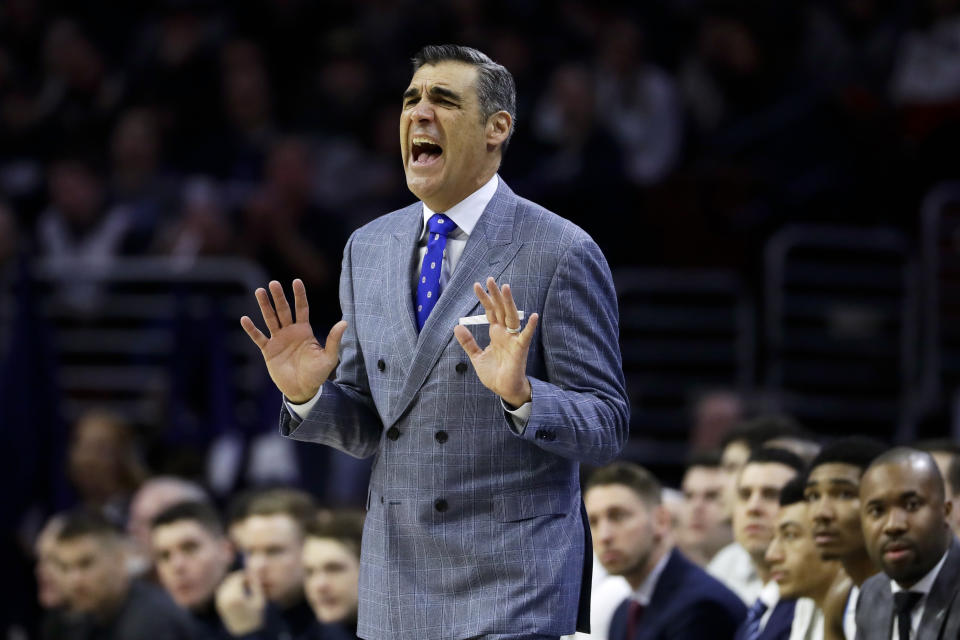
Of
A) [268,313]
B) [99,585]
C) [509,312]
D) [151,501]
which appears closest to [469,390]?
[509,312]

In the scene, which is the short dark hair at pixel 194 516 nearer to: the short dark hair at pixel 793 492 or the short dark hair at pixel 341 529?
the short dark hair at pixel 341 529

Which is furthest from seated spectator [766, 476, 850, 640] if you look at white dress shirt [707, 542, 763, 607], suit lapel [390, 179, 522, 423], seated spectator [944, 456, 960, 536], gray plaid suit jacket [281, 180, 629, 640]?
suit lapel [390, 179, 522, 423]

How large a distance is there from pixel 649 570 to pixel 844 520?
96cm

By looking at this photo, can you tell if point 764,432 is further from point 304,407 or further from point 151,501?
point 151,501

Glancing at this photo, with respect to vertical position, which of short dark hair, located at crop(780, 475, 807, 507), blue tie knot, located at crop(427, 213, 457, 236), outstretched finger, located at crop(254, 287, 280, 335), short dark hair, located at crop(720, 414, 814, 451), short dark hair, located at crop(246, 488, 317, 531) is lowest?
short dark hair, located at crop(246, 488, 317, 531)

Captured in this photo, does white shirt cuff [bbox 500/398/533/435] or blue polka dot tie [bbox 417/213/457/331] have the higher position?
blue polka dot tie [bbox 417/213/457/331]

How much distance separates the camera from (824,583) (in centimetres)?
441

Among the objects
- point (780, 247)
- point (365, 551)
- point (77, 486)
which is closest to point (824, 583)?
point (365, 551)

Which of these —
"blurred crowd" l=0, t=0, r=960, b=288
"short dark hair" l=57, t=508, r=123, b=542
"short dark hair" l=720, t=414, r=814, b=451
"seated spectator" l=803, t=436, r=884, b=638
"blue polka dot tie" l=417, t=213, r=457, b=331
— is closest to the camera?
"blue polka dot tie" l=417, t=213, r=457, b=331

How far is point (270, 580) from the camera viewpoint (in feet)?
19.5

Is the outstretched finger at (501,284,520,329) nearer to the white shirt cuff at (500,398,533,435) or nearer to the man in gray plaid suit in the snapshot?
the man in gray plaid suit

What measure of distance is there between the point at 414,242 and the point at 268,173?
21.7 feet

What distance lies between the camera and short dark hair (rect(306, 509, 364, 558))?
18.8ft

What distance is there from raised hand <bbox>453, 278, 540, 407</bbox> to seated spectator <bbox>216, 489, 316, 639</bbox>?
2806 mm
